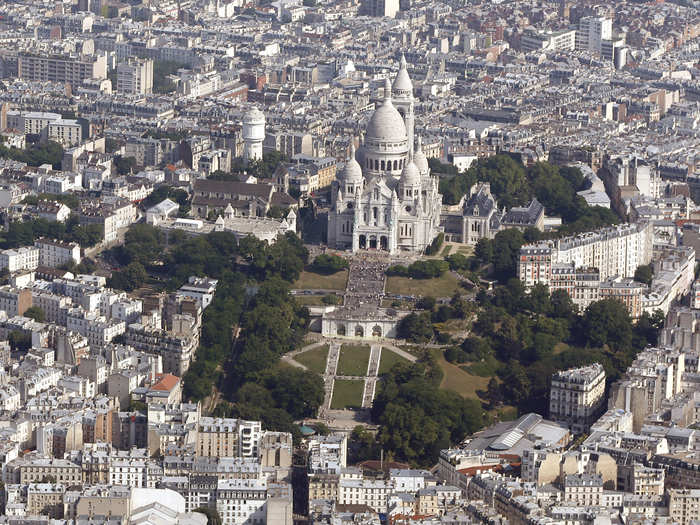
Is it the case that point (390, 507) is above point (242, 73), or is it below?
below

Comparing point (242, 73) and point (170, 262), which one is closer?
point (170, 262)

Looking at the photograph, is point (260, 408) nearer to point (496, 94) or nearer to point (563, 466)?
point (563, 466)

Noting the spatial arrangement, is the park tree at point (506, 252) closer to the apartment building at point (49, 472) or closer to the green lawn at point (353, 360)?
the green lawn at point (353, 360)

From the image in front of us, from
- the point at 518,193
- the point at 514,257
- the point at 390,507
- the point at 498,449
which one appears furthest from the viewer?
the point at 518,193

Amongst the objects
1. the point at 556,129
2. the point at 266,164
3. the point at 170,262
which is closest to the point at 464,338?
the point at 170,262

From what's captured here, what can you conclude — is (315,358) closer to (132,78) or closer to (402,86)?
(402,86)

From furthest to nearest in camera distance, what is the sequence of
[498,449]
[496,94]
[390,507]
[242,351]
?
1. [496,94]
2. [242,351]
3. [498,449]
4. [390,507]

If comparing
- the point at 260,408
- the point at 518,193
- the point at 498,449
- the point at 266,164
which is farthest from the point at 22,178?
the point at 498,449

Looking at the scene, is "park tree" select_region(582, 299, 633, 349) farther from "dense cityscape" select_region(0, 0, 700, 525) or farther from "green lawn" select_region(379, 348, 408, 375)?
"green lawn" select_region(379, 348, 408, 375)
